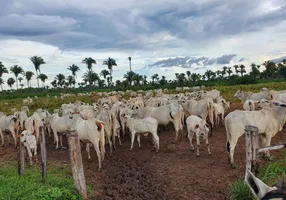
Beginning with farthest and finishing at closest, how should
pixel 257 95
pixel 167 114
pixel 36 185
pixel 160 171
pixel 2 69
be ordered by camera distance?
1. pixel 2 69
2. pixel 257 95
3. pixel 167 114
4. pixel 160 171
5. pixel 36 185

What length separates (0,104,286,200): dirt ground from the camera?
8523 mm

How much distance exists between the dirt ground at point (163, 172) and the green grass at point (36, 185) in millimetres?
696

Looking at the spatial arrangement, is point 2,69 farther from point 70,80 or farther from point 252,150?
point 252,150

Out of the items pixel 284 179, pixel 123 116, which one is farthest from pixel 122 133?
pixel 284 179

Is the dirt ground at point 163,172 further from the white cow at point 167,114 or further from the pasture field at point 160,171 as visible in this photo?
the white cow at point 167,114

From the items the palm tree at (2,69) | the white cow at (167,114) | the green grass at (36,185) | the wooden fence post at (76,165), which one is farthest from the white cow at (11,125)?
the palm tree at (2,69)

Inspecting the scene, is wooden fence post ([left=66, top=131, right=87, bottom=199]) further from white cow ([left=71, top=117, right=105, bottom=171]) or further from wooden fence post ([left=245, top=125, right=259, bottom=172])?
wooden fence post ([left=245, top=125, right=259, bottom=172])

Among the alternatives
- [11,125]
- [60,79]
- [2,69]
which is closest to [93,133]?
[11,125]

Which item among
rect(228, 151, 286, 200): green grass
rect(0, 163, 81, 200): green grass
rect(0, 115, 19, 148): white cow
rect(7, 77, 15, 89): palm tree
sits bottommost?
rect(0, 163, 81, 200): green grass

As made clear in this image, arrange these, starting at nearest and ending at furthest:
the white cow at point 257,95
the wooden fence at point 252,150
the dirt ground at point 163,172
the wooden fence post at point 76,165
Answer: the wooden fence at point 252,150, the wooden fence post at point 76,165, the dirt ground at point 163,172, the white cow at point 257,95

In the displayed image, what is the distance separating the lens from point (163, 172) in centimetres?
1021

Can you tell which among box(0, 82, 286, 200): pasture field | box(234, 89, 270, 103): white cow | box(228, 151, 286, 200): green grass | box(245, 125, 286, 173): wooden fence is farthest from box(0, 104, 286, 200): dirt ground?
box(234, 89, 270, 103): white cow

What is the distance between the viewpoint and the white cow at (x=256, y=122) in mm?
10117

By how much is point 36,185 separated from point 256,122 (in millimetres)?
6659
